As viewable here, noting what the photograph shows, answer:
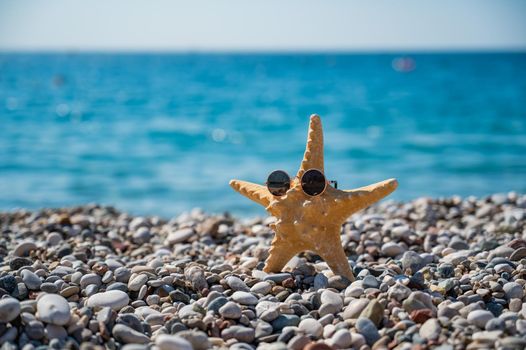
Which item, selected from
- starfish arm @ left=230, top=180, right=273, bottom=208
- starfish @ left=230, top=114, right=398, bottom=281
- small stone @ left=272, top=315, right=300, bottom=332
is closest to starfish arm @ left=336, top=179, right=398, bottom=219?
starfish @ left=230, top=114, right=398, bottom=281

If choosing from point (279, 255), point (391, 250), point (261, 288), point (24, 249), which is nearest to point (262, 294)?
point (261, 288)

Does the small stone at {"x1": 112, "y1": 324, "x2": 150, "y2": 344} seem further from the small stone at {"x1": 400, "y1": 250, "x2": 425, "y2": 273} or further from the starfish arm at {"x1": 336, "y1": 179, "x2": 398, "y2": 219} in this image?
the small stone at {"x1": 400, "y1": 250, "x2": 425, "y2": 273}

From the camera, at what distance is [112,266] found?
4461 mm

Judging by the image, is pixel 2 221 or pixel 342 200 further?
pixel 2 221

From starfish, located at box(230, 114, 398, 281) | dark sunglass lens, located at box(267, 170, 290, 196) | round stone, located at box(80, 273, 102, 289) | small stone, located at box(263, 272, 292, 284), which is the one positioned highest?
dark sunglass lens, located at box(267, 170, 290, 196)

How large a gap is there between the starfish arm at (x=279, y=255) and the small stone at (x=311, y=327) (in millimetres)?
897

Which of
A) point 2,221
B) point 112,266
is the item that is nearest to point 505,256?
point 112,266

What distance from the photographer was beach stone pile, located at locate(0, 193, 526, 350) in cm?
316

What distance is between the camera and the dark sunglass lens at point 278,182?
4.22m

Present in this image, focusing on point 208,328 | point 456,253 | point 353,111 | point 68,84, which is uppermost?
point 68,84

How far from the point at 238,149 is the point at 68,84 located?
115 ft

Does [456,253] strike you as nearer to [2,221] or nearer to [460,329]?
[460,329]

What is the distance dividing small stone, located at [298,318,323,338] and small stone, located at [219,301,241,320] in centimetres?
39

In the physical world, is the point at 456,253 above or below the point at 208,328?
above
